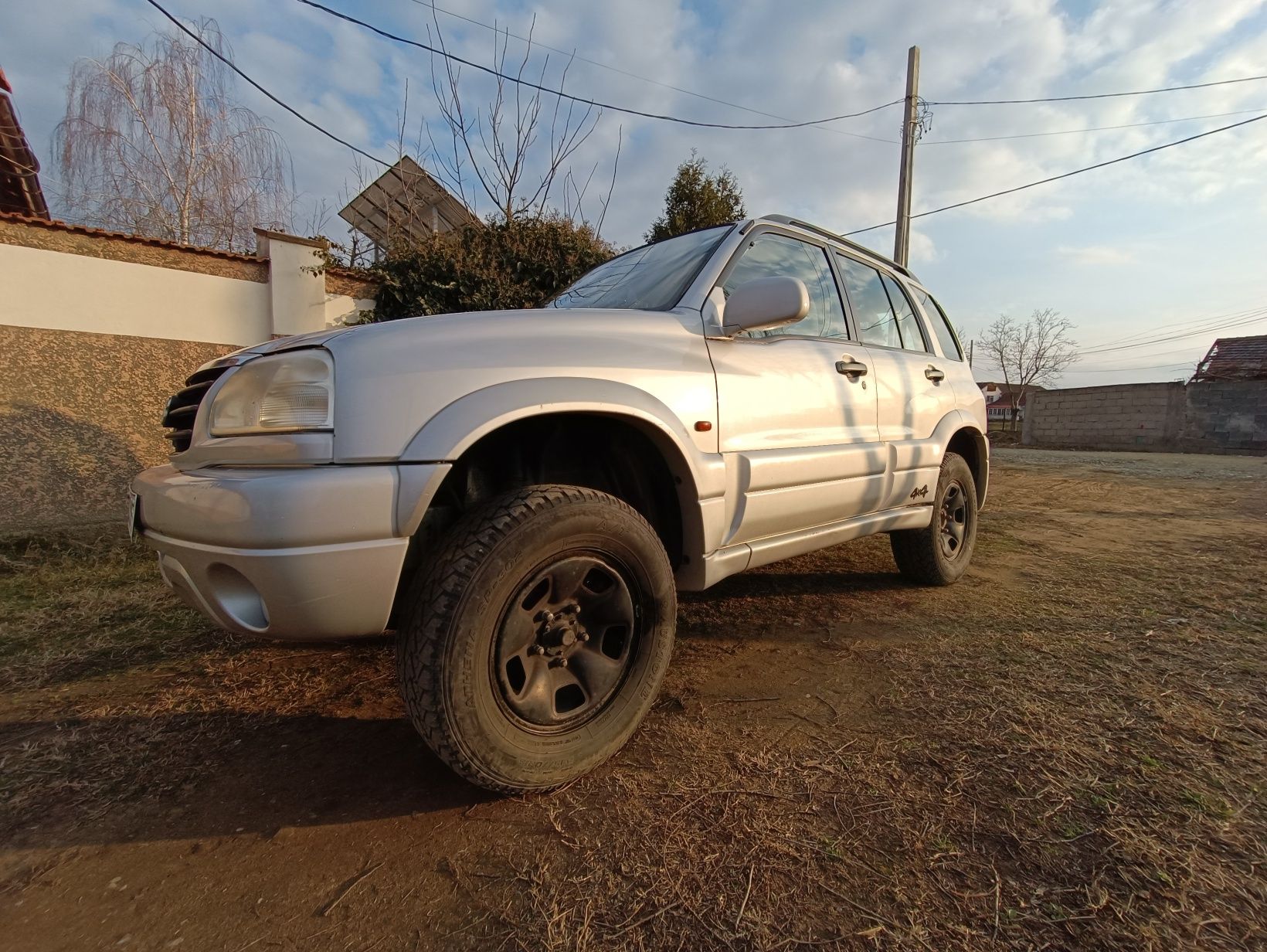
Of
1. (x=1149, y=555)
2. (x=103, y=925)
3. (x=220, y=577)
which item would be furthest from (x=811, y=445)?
(x=1149, y=555)

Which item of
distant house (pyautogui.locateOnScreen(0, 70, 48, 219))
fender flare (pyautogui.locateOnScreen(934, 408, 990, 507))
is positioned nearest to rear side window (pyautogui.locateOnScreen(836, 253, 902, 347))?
fender flare (pyautogui.locateOnScreen(934, 408, 990, 507))

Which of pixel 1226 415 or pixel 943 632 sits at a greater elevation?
pixel 1226 415

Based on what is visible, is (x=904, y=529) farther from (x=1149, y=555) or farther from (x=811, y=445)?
(x=1149, y=555)

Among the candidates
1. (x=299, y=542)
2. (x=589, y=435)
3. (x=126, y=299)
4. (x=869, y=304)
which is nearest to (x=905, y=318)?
(x=869, y=304)

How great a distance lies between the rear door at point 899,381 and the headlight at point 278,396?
244 cm

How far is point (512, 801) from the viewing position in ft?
5.57

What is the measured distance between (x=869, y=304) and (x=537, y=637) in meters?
2.64

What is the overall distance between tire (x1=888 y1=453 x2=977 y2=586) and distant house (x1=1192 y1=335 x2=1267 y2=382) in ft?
85.2

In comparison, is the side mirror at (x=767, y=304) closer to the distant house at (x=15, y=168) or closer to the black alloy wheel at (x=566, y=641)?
the black alloy wheel at (x=566, y=641)

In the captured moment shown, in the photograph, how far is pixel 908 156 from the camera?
11758 millimetres

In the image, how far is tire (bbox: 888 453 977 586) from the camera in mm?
3520

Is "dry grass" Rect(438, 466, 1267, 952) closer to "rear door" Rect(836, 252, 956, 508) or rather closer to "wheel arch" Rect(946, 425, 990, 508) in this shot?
"rear door" Rect(836, 252, 956, 508)

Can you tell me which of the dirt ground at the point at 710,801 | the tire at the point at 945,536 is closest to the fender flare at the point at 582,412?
the dirt ground at the point at 710,801

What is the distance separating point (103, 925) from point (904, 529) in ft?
11.2
